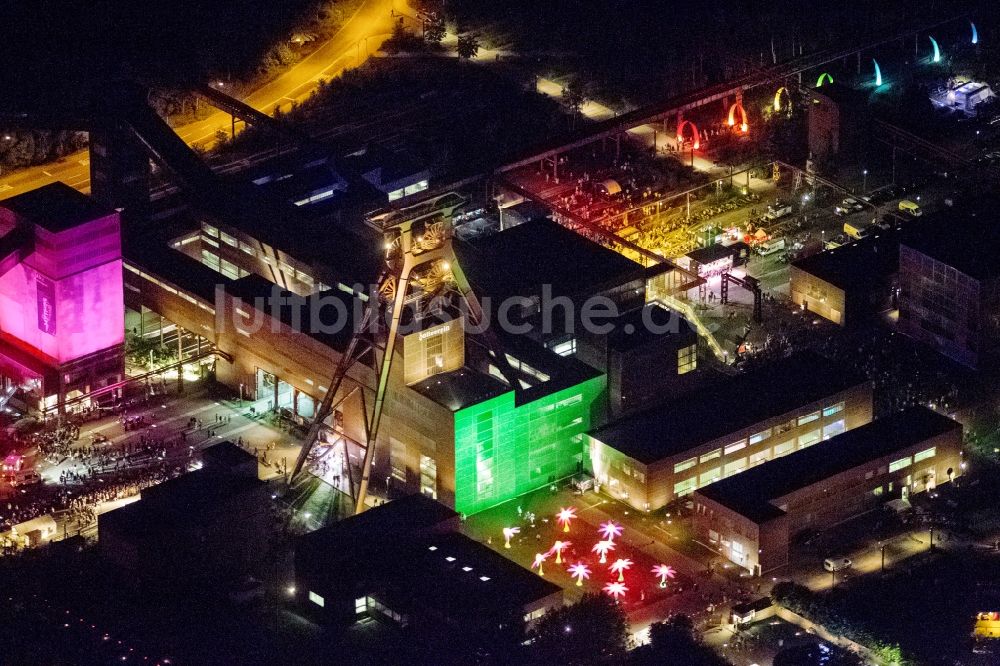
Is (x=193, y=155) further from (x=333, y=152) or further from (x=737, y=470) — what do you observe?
(x=737, y=470)

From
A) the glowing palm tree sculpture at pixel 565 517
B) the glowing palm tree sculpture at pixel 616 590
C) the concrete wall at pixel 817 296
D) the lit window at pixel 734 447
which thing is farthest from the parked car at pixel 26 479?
the concrete wall at pixel 817 296

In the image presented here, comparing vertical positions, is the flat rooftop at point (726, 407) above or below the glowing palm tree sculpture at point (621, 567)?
above

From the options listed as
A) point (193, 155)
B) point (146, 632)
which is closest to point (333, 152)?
point (193, 155)

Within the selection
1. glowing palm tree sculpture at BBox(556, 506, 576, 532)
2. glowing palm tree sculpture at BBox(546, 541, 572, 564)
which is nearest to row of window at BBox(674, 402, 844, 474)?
glowing palm tree sculpture at BBox(556, 506, 576, 532)

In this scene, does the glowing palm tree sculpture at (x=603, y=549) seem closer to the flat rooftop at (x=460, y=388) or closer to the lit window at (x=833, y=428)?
the flat rooftop at (x=460, y=388)

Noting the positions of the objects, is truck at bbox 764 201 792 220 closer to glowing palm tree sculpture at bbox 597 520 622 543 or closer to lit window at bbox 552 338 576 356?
lit window at bbox 552 338 576 356
